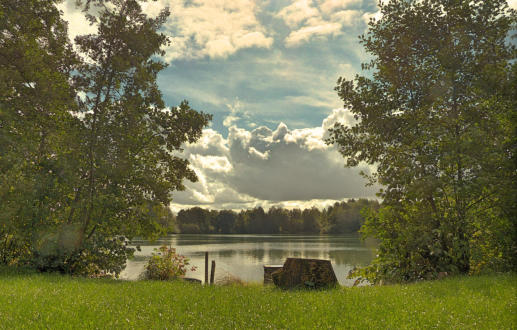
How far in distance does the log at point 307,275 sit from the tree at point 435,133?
3.34 meters

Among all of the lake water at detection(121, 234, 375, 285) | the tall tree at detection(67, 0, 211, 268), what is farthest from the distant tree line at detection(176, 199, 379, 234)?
the tall tree at detection(67, 0, 211, 268)

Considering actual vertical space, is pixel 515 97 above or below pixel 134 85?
below

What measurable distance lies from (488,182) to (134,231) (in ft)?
51.5

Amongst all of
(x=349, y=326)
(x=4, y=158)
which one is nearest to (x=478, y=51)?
(x=349, y=326)

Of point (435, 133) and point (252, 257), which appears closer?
point (435, 133)

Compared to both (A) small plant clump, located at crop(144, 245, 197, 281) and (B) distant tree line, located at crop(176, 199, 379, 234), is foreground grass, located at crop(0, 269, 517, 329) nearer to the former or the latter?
(A) small plant clump, located at crop(144, 245, 197, 281)

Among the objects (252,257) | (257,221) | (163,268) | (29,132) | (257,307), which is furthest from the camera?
(257,221)

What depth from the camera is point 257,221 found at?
17750 cm

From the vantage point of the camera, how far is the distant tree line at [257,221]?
16875cm

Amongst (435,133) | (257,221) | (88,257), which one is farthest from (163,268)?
(257,221)

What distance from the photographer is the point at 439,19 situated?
15.7 m

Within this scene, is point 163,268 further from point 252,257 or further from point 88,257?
point 252,257

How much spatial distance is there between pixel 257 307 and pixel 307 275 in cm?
462

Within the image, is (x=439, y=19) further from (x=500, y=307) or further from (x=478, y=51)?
(x=500, y=307)
